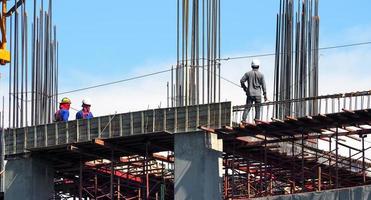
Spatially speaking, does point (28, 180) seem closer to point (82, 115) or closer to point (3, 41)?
point (82, 115)

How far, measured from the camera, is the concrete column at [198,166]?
128 ft

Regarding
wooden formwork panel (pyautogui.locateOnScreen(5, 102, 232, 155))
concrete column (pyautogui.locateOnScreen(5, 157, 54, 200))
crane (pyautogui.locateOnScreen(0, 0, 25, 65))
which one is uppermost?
crane (pyautogui.locateOnScreen(0, 0, 25, 65))

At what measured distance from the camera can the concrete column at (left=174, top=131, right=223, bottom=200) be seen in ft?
128

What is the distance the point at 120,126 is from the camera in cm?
4141

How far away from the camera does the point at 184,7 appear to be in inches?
1656

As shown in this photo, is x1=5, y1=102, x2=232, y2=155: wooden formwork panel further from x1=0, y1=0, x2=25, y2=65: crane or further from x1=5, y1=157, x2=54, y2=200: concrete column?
x1=0, y1=0, x2=25, y2=65: crane

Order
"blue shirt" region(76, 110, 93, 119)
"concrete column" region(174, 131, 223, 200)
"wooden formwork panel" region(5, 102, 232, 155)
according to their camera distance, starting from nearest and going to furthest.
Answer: "concrete column" region(174, 131, 223, 200) → "wooden formwork panel" region(5, 102, 232, 155) → "blue shirt" region(76, 110, 93, 119)

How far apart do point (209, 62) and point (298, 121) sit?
4.41 m

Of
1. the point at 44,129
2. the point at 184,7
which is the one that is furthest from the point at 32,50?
the point at 184,7

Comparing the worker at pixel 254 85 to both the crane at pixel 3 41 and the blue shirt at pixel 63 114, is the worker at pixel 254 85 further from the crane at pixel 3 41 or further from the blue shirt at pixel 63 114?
the crane at pixel 3 41

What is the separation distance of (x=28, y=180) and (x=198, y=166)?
7.61 metres

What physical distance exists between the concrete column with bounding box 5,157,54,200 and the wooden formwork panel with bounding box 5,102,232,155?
0.53 m

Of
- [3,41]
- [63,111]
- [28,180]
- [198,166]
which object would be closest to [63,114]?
[63,111]

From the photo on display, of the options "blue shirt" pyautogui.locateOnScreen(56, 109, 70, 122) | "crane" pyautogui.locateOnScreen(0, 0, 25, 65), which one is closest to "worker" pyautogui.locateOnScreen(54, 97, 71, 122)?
"blue shirt" pyautogui.locateOnScreen(56, 109, 70, 122)
